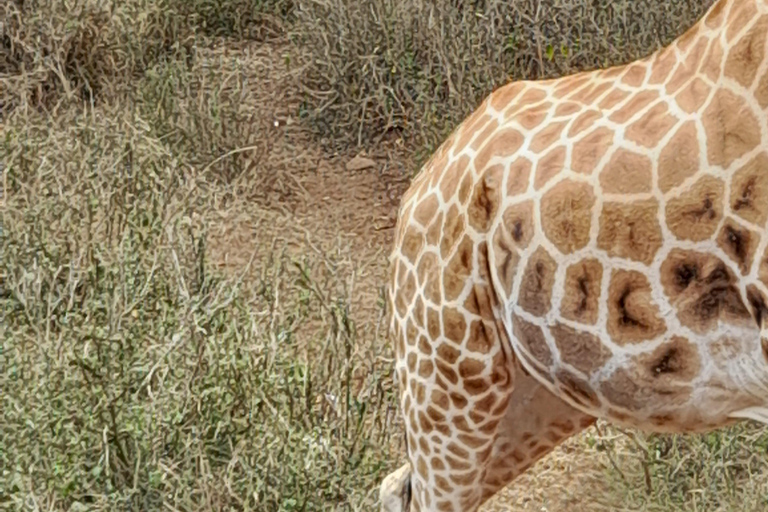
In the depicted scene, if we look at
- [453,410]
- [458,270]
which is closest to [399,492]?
[453,410]

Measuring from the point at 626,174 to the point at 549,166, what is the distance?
0.16 m

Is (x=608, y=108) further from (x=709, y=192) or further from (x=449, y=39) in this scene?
(x=449, y=39)

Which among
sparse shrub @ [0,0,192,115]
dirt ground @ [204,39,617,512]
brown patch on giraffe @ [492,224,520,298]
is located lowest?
dirt ground @ [204,39,617,512]

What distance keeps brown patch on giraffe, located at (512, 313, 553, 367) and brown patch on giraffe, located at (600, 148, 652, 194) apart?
276 mm

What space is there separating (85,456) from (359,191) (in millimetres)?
2206

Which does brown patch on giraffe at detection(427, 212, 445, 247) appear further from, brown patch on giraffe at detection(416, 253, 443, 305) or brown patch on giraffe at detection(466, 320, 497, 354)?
brown patch on giraffe at detection(466, 320, 497, 354)

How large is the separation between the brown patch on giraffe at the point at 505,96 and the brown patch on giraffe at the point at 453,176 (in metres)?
0.13

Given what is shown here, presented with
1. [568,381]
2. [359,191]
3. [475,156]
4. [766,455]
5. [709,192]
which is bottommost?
[359,191]

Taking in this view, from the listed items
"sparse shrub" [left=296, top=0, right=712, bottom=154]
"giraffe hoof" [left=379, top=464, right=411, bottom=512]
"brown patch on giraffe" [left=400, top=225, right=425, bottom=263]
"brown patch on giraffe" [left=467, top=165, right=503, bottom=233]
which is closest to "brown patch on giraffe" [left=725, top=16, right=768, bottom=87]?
"brown patch on giraffe" [left=467, top=165, right=503, bottom=233]

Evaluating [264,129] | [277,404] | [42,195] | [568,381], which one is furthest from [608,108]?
[264,129]

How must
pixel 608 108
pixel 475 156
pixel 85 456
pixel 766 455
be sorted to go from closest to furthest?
pixel 608 108
pixel 475 156
pixel 85 456
pixel 766 455

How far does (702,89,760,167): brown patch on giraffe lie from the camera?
2.08m

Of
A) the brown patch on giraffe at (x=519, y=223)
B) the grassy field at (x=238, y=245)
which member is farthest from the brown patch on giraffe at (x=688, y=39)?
the grassy field at (x=238, y=245)

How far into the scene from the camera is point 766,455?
11.9 feet
